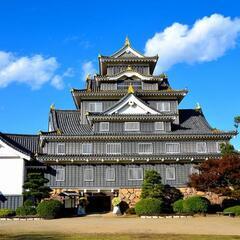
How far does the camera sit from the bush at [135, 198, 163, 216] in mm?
31797

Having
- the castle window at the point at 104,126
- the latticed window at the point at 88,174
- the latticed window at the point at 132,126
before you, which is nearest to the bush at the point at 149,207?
the latticed window at the point at 88,174

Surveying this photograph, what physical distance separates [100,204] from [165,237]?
23.7m

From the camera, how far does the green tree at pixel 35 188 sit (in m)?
34.8

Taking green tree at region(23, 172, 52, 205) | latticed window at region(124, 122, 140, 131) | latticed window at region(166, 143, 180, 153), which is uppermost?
latticed window at region(124, 122, 140, 131)

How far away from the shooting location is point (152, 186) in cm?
3525

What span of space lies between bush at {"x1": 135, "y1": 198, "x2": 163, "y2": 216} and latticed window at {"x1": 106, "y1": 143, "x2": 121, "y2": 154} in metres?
8.21

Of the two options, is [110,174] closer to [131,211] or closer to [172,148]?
[131,211]

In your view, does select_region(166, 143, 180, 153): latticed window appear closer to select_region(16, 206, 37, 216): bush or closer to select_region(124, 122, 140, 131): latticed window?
select_region(124, 122, 140, 131): latticed window

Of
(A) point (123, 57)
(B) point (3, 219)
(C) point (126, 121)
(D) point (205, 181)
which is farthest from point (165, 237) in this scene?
(A) point (123, 57)

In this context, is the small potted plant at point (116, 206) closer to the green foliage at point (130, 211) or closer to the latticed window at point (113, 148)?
the green foliage at point (130, 211)

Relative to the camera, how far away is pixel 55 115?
143ft

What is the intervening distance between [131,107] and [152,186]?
966 cm

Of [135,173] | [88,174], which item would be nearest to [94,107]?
[88,174]

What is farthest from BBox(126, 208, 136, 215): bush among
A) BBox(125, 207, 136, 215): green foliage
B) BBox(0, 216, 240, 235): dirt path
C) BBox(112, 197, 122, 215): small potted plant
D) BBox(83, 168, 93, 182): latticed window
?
BBox(0, 216, 240, 235): dirt path
